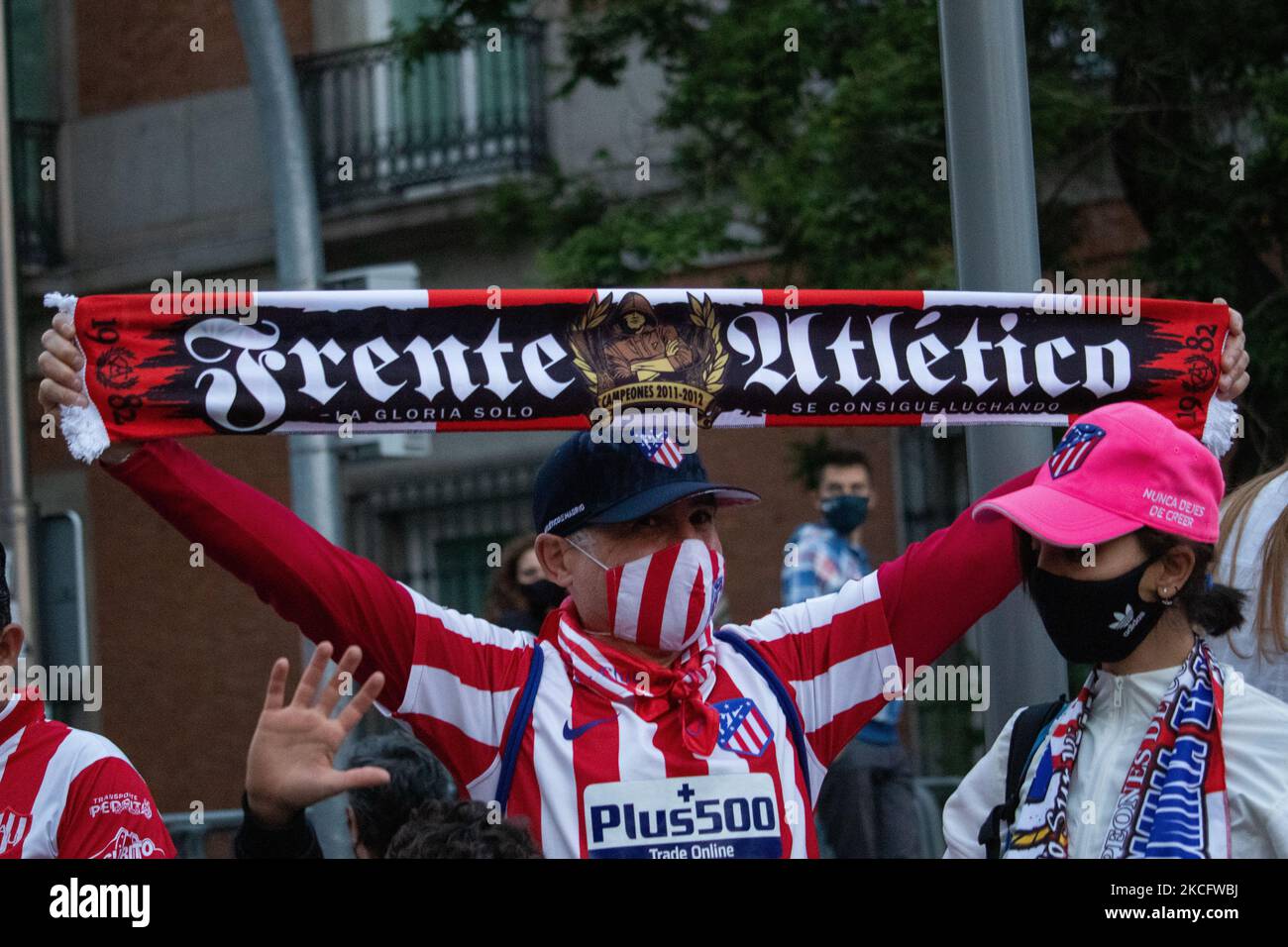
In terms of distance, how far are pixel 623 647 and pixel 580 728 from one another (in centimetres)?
22

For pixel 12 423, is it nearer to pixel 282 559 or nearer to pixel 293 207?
pixel 293 207

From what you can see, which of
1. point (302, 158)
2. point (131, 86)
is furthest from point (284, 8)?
point (302, 158)

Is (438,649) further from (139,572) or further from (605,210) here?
(139,572)

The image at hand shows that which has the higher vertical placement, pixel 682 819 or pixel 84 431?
pixel 84 431

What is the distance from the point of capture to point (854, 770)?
308 inches

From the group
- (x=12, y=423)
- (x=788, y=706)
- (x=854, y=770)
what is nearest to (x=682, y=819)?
(x=788, y=706)

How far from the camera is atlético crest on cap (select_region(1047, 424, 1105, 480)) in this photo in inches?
131

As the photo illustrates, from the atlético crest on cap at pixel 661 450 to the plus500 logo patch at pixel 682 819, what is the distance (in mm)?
616

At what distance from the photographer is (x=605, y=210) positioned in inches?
443

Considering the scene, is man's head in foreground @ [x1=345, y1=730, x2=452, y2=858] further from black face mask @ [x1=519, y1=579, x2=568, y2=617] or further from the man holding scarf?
black face mask @ [x1=519, y1=579, x2=568, y2=617]

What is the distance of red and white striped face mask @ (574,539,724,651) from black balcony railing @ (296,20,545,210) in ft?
34.5

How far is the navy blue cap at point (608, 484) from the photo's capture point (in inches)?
146

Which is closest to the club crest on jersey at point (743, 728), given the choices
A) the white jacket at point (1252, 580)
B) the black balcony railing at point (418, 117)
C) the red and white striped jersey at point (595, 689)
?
the red and white striped jersey at point (595, 689)

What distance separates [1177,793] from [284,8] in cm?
1362
